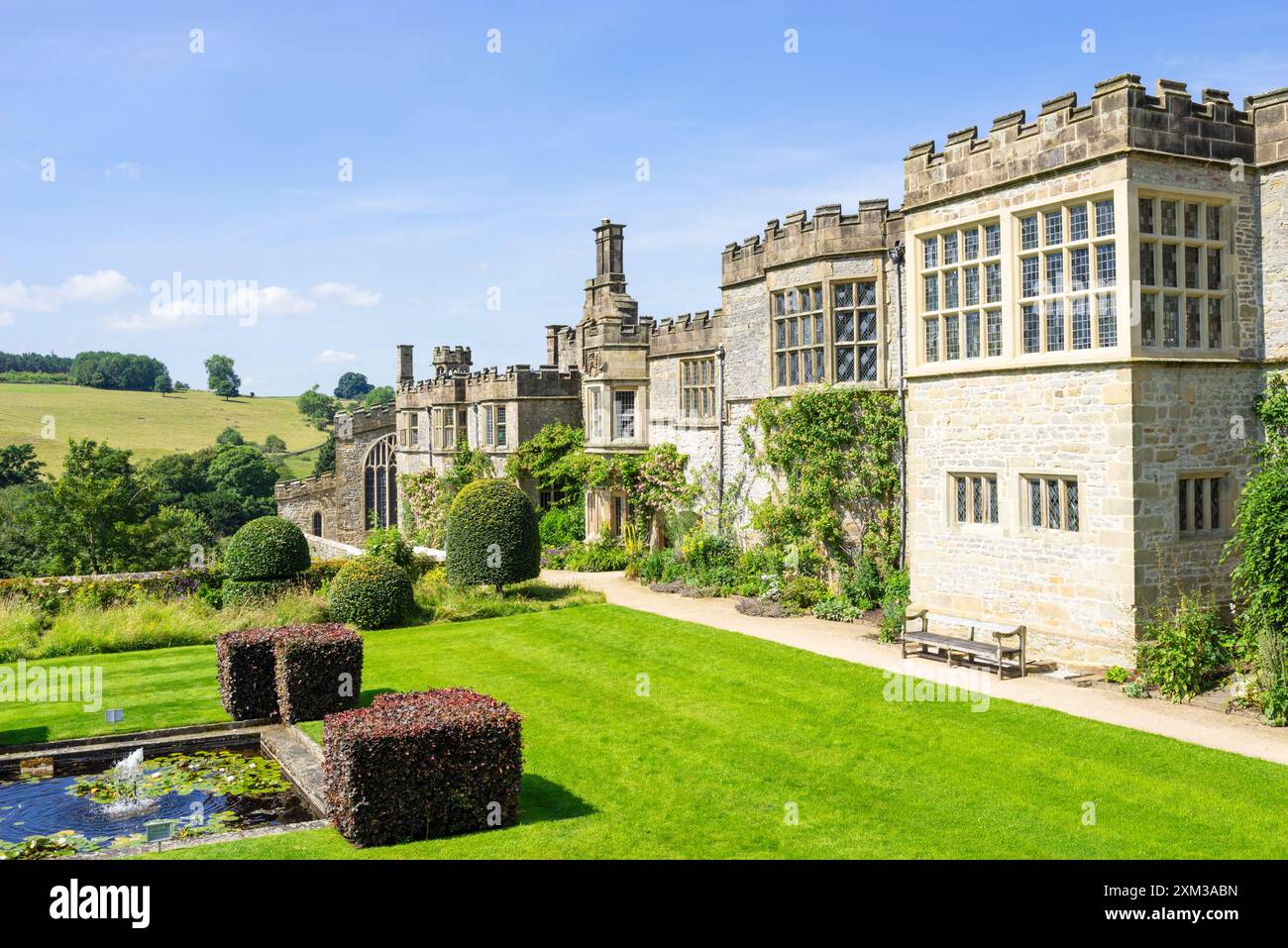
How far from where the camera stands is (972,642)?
1465cm

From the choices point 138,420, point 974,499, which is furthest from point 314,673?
point 138,420

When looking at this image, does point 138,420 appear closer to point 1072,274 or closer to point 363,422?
point 363,422

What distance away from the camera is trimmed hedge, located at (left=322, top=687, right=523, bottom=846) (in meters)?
8.77

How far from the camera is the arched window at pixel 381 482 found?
45938 mm

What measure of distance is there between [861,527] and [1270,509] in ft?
26.5

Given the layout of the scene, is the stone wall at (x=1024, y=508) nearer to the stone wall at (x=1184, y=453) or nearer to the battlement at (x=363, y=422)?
the stone wall at (x=1184, y=453)

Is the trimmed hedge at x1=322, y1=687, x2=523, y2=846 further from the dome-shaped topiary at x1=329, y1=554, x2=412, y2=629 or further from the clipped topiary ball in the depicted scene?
the clipped topiary ball

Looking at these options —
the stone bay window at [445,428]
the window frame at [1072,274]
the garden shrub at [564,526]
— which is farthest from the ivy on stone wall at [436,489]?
the window frame at [1072,274]

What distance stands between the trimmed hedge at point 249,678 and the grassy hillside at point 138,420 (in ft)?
207

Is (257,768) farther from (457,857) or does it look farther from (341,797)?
(457,857)

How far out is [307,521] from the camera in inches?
1860

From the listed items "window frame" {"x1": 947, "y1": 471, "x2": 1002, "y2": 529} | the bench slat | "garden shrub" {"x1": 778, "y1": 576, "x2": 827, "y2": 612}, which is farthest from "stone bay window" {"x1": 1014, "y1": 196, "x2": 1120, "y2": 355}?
"garden shrub" {"x1": 778, "y1": 576, "x2": 827, "y2": 612}

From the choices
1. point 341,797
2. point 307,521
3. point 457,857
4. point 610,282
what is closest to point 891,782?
point 457,857

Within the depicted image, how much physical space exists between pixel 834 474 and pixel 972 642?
6107 millimetres
